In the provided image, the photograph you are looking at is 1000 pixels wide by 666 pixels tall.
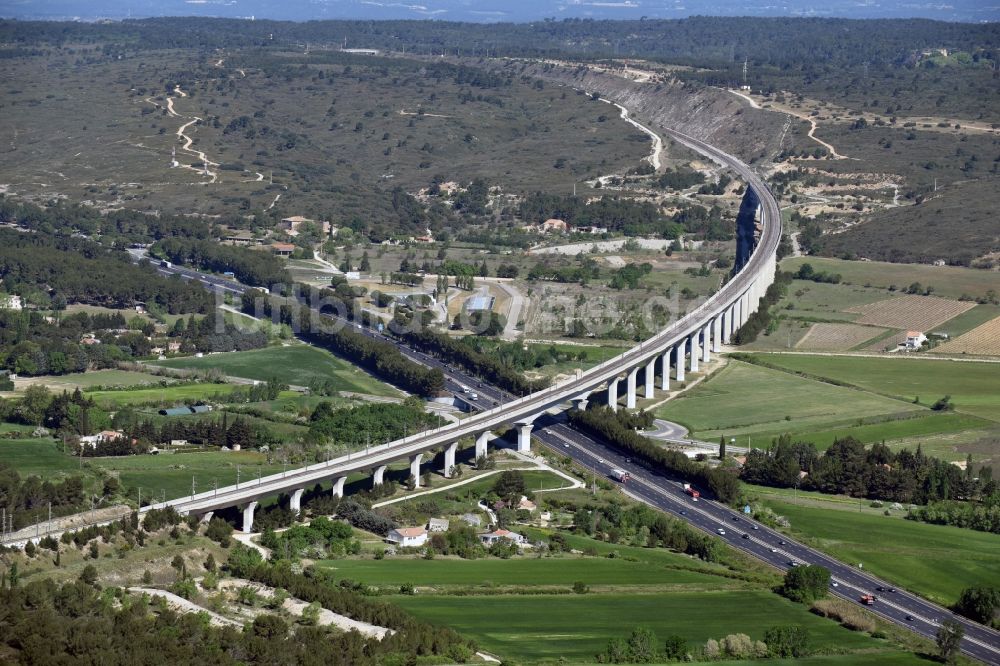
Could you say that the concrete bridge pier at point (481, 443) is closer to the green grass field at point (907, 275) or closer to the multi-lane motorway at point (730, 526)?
the multi-lane motorway at point (730, 526)

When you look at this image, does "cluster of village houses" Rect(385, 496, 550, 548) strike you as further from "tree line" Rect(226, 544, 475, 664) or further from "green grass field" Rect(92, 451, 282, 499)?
"green grass field" Rect(92, 451, 282, 499)

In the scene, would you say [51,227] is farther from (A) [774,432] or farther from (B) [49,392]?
(A) [774,432]

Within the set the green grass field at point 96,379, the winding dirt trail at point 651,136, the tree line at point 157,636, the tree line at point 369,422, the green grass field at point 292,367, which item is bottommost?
the green grass field at point 96,379

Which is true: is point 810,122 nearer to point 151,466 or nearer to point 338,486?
point 338,486

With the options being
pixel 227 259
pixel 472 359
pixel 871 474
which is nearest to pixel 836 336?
pixel 472 359

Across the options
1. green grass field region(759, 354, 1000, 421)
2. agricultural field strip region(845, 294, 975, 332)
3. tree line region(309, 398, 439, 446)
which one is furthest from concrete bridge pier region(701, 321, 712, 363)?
tree line region(309, 398, 439, 446)

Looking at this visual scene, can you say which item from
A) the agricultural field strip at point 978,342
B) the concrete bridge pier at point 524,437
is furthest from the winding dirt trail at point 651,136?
the concrete bridge pier at point 524,437

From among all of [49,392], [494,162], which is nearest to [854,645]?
[49,392]
